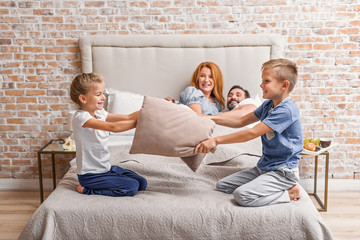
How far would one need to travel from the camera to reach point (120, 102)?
3.37 meters

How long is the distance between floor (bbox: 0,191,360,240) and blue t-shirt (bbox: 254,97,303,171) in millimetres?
915

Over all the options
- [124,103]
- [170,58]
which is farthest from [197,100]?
[124,103]

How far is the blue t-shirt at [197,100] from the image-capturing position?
3297 mm

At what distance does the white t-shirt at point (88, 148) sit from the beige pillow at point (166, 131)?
8.5 inches

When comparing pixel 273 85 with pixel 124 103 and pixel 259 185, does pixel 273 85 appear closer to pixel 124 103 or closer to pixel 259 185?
pixel 259 185

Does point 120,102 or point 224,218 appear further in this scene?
point 120,102

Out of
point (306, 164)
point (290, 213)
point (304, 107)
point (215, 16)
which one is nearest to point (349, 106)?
point (304, 107)

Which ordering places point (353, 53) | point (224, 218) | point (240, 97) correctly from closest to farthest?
point (224, 218), point (240, 97), point (353, 53)

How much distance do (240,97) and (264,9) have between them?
90 centimetres

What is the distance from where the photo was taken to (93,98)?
225cm

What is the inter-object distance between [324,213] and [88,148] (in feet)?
6.81

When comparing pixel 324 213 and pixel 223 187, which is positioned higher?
pixel 223 187

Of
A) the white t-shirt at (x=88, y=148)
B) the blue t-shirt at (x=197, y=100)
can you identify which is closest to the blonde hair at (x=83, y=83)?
the white t-shirt at (x=88, y=148)

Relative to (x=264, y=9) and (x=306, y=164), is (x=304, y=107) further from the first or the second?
(x=264, y=9)
